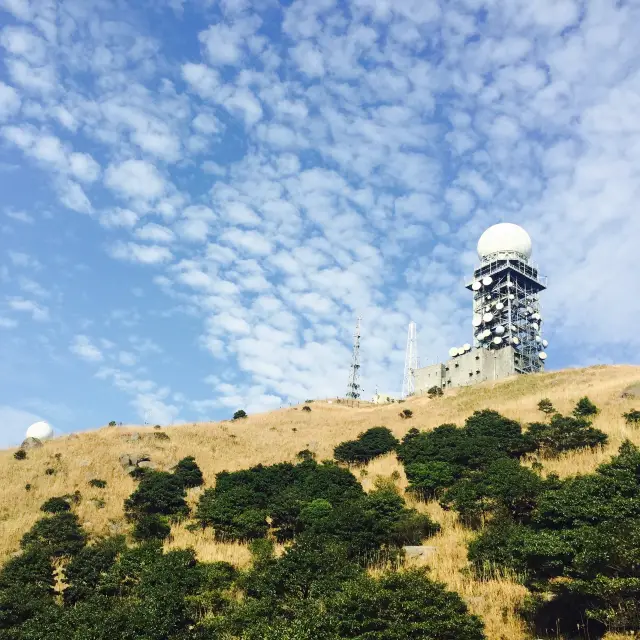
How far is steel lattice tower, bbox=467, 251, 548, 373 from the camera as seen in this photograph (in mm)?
75375

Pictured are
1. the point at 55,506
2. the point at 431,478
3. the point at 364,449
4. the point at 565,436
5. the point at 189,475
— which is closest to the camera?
the point at 431,478

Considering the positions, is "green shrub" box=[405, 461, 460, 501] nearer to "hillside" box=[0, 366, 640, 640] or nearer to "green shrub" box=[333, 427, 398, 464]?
"hillside" box=[0, 366, 640, 640]

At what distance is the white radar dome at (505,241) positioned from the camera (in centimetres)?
7944

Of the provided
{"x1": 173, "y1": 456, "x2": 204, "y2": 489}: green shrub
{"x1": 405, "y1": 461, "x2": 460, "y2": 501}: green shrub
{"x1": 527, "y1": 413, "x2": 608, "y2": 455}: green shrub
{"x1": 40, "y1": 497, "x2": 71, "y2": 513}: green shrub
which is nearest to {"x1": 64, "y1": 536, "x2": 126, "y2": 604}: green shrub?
{"x1": 40, "y1": 497, "x2": 71, "y2": 513}: green shrub

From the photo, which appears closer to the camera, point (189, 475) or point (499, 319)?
point (189, 475)

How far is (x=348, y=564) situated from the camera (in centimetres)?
1570

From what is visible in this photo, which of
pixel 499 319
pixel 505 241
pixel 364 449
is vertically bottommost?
pixel 364 449

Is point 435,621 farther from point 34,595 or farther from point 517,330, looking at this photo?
point 517,330

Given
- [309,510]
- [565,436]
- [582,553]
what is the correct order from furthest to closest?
[565,436]
[309,510]
[582,553]

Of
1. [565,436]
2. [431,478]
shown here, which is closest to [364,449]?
[431,478]

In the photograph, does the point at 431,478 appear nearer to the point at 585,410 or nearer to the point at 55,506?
the point at 585,410

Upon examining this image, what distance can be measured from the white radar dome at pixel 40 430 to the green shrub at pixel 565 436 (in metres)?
51.2

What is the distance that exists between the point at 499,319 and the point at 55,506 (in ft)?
204

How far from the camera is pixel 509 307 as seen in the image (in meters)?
75.8
